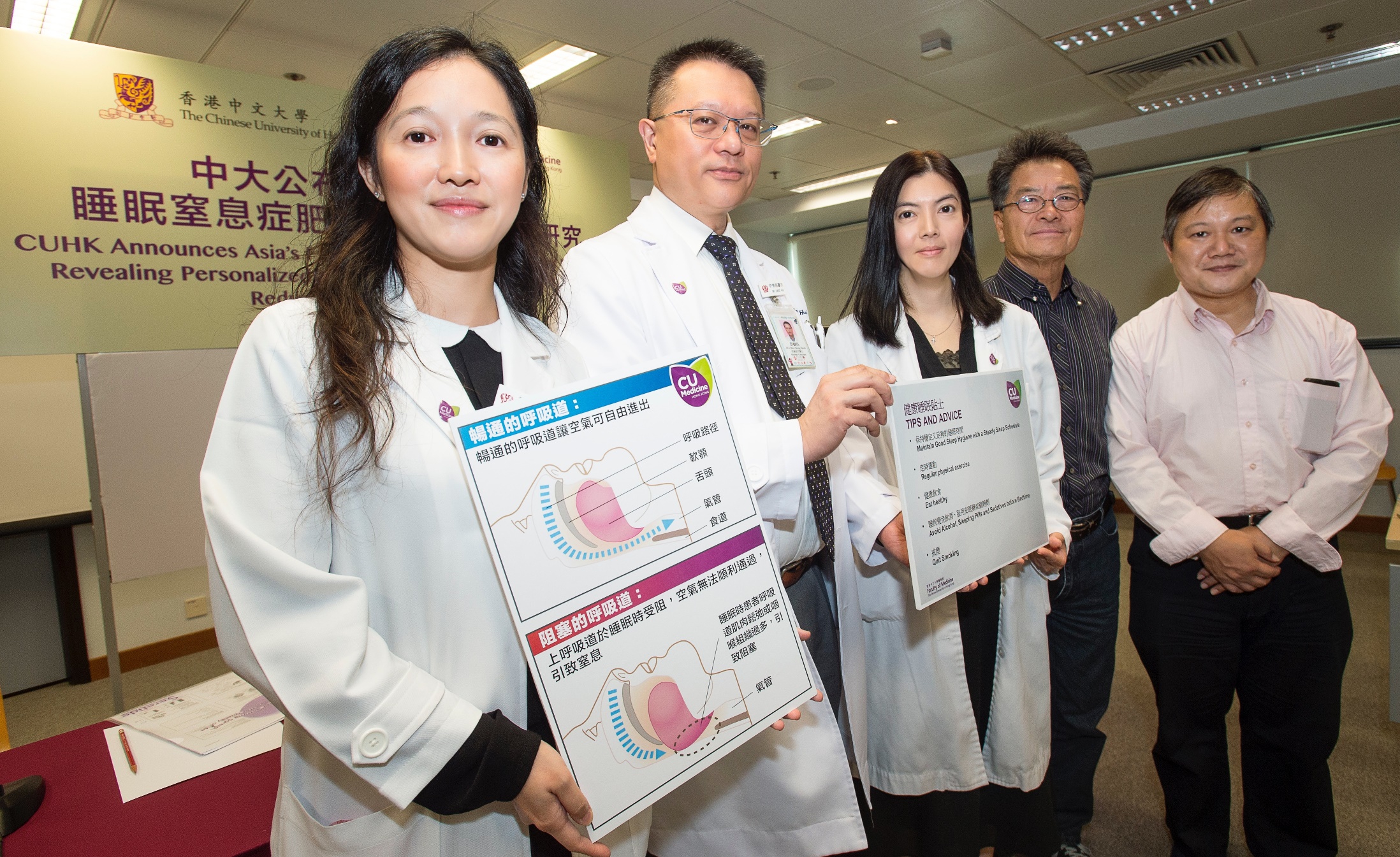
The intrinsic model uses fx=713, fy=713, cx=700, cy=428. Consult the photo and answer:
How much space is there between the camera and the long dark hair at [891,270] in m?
1.77

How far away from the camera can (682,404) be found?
0.96 m

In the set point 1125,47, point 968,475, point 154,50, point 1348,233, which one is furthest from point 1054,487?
point 1348,233

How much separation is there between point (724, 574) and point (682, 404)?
9.3 inches

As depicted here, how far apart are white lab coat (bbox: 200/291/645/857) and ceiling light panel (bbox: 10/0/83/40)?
400 centimetres

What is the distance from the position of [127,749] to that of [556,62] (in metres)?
4.43

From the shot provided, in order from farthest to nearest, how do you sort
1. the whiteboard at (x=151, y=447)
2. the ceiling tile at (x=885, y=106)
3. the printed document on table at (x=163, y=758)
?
the ceiling tile at (x=885, y=106) → the whiteboard at (x=151, y=447) → the printed document on table at (x=163, y=758)

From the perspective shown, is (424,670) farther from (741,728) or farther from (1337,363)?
(1337,363)

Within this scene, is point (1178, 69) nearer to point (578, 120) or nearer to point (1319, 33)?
point (1319, 33)

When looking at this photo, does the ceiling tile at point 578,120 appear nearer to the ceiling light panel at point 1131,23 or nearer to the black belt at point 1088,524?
the ceiling light panel at point 1131,23

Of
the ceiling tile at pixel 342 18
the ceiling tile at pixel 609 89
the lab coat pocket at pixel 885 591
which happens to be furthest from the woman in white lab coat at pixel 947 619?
the ceiling tile at pixel 609 89

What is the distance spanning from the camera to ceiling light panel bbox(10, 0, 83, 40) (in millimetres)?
3396

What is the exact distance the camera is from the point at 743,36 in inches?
168

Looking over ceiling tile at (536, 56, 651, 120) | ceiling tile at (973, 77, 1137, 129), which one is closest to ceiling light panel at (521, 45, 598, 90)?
ceiling tile at (536, 56, 651, 120)

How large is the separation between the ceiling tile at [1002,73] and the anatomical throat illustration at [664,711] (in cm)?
494
